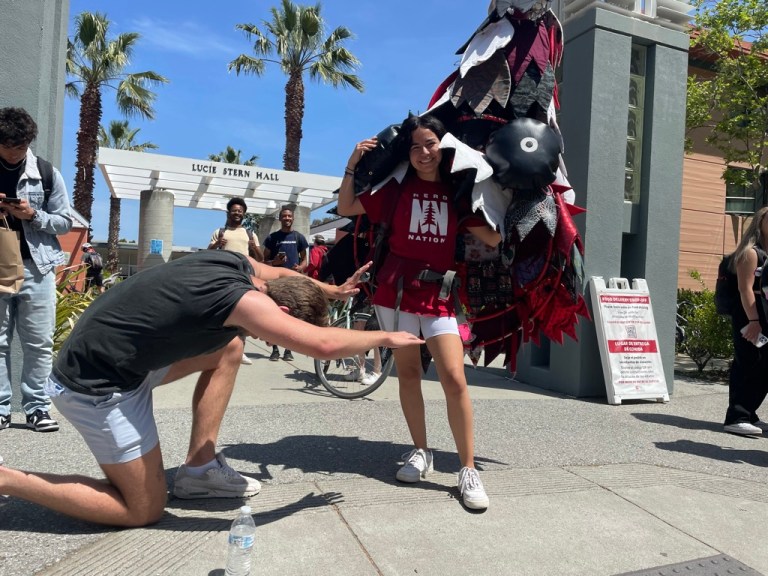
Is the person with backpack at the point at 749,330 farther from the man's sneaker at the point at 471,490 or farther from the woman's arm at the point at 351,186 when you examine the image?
the woman's arm at the point at 351,186

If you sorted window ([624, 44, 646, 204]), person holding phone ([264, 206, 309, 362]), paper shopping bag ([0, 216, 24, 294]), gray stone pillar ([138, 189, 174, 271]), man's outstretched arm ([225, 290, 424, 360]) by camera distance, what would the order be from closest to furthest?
1. man's outstretched arm ([225, 290, 424, 360])
2. paper shopping bag ([0, 216, 24, 294])
3. window ([624, 44, 646, 204])
4. person holding phone ([264, 206, 309, 362])
5. gray stone pillar ([138, 189, 174, 271])

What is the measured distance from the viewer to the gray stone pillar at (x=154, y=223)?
17.6 m

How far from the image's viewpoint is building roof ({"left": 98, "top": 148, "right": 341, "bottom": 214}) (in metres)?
16.6

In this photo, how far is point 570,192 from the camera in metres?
3.56

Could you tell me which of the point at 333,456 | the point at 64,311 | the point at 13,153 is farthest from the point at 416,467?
the point at 64,311

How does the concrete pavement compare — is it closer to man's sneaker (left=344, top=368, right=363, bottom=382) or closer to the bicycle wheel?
the bicycle wheel

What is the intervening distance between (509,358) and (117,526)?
95.2 inches

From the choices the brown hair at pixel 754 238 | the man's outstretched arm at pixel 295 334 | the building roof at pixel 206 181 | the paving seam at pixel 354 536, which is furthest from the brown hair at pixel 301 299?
the building roof at pixel 206 181

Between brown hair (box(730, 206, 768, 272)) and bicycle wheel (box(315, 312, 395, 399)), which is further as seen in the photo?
bicycle wheel (box(315, 312, 395, 399))

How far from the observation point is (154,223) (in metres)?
17.9

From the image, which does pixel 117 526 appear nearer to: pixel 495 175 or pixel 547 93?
pixel 495 175

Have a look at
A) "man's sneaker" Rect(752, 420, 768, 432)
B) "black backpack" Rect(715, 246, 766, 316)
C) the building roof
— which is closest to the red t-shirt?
"black backpack" Rect(715, 246, 766, 316)

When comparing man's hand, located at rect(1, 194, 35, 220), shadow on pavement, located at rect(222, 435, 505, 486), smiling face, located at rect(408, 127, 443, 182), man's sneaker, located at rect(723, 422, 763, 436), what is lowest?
shadow on pavement, located at rect(222, 435, 505, 486)

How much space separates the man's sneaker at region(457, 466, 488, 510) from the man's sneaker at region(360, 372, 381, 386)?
2.77 m
